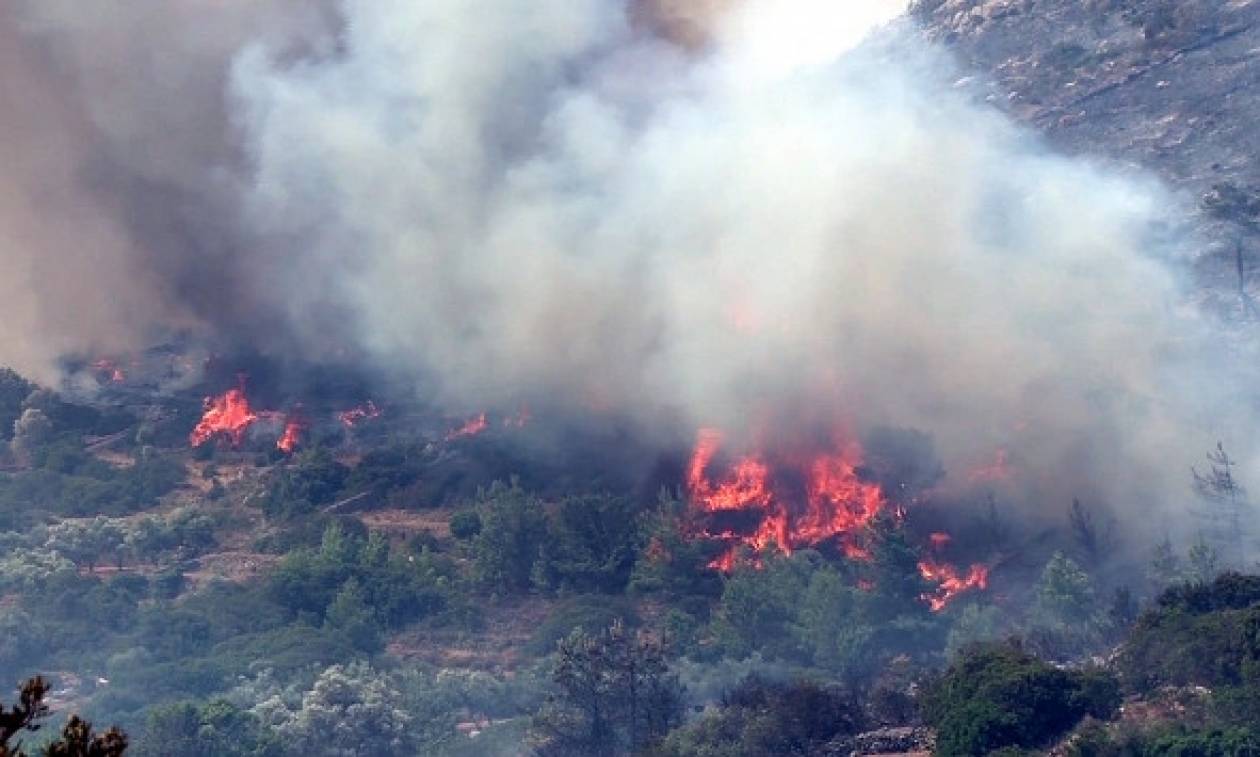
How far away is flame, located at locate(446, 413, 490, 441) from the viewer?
107m

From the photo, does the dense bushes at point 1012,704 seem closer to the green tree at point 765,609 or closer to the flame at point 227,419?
the green tree at point 765,609

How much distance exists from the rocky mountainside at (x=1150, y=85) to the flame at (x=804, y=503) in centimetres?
2326

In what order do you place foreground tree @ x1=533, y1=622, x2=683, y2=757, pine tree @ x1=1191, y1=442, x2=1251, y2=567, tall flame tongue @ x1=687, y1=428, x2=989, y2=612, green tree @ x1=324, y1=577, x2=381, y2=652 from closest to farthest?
1. foreground tree @ x1=533, y1=622, x2=683, y2=757
2. pine tree @ x1=1191, y1=442, x2=1251, y2=567
3. green tree @ x1=324, y1=577, x2=381, y2=652
4. tall flame tongue @ x1=687, y1=428, x2=989, y2=612

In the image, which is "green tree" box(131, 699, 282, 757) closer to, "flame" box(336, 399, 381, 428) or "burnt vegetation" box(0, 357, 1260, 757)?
"burnt vegetation" box(0, 357, 1260, 757)

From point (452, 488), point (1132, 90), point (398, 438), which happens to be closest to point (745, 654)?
point (452, 488)

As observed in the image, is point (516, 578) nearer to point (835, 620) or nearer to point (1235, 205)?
point (835, 620)

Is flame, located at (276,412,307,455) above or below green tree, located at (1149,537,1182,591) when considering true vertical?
above

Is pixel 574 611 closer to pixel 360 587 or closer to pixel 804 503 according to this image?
pixel 360 587

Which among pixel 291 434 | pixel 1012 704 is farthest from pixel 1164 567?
pixel 291 434

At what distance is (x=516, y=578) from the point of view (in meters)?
92.4

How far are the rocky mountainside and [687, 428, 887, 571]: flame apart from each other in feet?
76.3

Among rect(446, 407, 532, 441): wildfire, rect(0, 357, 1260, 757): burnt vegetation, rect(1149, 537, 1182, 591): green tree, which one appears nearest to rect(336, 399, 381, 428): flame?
rect(0, 357, 1260, 757): burnt vegetation

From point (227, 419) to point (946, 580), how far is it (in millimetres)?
52360

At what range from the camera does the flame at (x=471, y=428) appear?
107 metres
